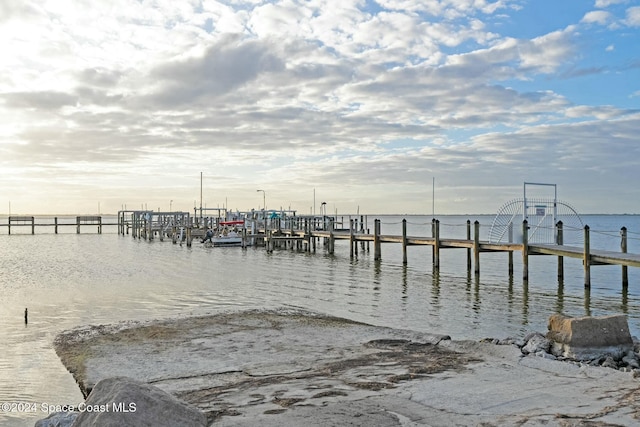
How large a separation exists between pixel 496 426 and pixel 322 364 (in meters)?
3.94

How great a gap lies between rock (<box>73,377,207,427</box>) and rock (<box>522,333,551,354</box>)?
6.29 meters

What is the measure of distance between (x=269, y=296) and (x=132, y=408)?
1584 centimetres

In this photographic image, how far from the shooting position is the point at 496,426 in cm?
650

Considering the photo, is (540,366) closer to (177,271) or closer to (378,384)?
(378,384)

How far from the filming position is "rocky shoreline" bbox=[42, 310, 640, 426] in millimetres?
7020

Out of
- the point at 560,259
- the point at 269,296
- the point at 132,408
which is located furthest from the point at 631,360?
the point at 560,259

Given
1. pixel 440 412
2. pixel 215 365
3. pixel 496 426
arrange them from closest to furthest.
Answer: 1. pixel 496 426
2. pixel 440 412
3. pixel 215 365

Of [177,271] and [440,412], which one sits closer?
[440,412]

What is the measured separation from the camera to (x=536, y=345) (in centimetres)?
1055

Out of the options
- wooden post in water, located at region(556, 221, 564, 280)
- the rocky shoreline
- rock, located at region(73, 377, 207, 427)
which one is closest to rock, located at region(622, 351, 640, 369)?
the rocky shoreline

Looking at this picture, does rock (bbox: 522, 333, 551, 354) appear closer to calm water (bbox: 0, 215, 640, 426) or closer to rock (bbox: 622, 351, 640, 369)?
rock (bbox: 622, 351, 640, 369)

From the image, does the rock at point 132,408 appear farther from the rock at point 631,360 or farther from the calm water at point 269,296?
the rock at point 631,360

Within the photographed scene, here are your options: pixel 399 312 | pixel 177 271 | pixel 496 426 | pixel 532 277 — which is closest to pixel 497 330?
pixel 399 312

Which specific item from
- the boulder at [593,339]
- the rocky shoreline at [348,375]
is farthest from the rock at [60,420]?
the boulder at [593,339]
